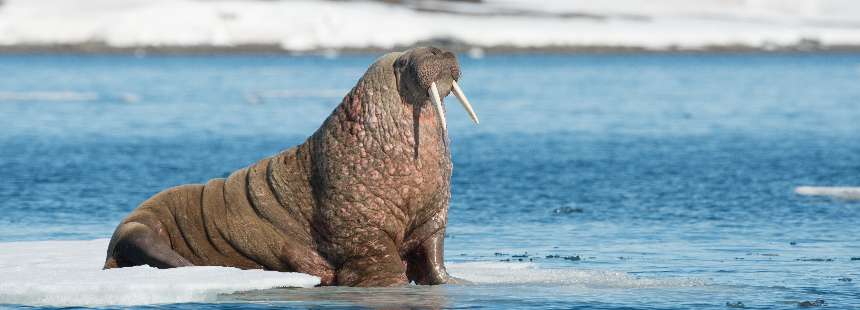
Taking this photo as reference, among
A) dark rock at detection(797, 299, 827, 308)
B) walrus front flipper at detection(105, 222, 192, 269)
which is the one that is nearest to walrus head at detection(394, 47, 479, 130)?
walrus front flipper at detection(105, 222, 192, 269)

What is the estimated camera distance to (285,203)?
830 cm

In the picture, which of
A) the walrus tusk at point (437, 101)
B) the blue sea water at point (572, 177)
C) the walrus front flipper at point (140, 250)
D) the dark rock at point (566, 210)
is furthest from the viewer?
the dark rock at point (566, 210)

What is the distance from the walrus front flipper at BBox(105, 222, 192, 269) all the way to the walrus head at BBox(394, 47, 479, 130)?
1.46m

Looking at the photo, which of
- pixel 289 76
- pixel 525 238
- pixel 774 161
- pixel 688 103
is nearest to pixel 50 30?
pixel 289 76

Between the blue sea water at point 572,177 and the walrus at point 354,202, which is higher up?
the walrus at point 354,202

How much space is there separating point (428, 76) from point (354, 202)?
743 millimetres

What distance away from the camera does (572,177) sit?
18.0m

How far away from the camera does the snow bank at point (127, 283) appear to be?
7.72m

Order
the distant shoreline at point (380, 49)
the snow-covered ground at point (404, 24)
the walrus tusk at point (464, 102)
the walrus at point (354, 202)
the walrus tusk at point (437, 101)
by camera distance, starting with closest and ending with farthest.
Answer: the walrus tusk at point (464, 102)
the walrus tusk at point (437, 101)
the walrus at point (354, 202)
the distant shoreline at point (380, 49)
the snow-covered ground at point (404, 24)

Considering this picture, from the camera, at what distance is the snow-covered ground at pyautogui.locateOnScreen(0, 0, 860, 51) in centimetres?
9881

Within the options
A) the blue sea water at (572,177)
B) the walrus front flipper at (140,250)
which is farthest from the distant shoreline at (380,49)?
the walrus front flipper at (140,250)

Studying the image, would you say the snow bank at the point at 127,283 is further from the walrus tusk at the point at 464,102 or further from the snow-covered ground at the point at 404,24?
the snow-covered ground at the point at 404,24

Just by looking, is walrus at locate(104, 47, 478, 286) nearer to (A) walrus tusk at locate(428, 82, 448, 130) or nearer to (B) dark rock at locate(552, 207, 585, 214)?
(A) walrus tusk at locate(428, 82, 448, 130)

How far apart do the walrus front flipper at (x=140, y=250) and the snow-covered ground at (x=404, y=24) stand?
293ft
